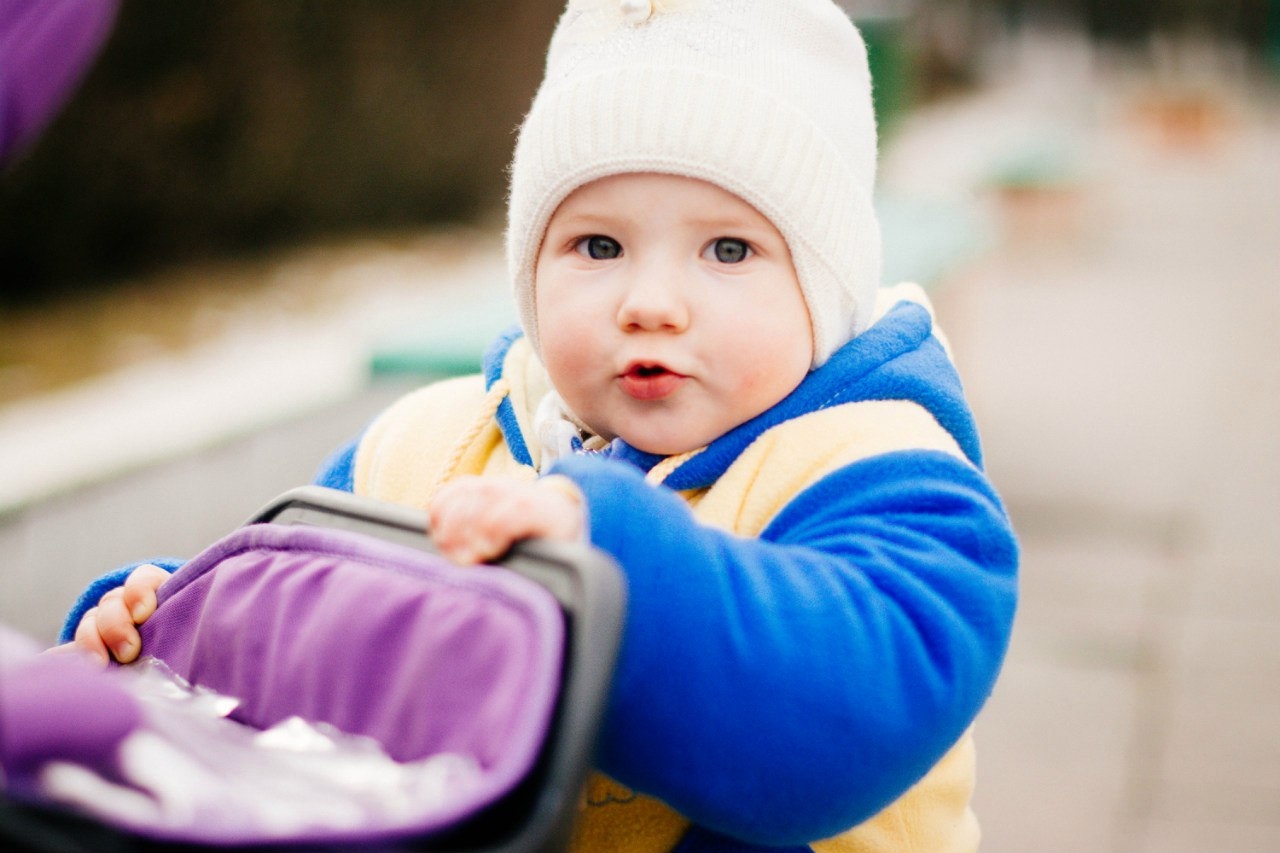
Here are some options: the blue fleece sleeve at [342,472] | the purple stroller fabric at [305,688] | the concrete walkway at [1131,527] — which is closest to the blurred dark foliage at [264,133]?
the concrete walkway at [1131,527]

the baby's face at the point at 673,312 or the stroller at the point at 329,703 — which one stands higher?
the baby's face at the point at 673,312

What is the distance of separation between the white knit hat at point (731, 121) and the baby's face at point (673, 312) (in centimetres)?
2

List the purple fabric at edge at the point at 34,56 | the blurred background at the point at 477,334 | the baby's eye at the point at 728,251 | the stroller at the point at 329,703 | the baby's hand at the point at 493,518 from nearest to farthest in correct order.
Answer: the stroller at the point at 329,703 < the baby's hand at the point at 493,518 < the purple fabric at edge at the point at 34,56 < the baby's eye at the point at 728,251 < the blurred background at the point at 477,334

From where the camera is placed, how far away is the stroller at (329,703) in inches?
33.6

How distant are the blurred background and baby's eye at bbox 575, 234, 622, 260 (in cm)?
55

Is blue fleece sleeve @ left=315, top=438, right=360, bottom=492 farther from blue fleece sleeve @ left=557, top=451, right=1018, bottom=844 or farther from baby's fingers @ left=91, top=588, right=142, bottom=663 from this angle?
blue fleece sleeve @ left=557, top=451, right=1018, bottom=844

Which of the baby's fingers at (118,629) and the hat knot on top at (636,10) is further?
the hat knot on top at (636,10)

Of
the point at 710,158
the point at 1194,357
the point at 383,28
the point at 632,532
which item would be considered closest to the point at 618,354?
the point at 710,158

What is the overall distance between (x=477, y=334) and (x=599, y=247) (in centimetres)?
215

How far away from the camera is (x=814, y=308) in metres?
1.52

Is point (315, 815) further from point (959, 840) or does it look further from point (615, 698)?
point (959, 840)

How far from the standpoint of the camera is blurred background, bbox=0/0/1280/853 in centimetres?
341

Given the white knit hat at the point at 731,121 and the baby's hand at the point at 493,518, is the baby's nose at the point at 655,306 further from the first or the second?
the baby's hand at the point at 493,518

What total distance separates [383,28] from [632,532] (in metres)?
8.98
